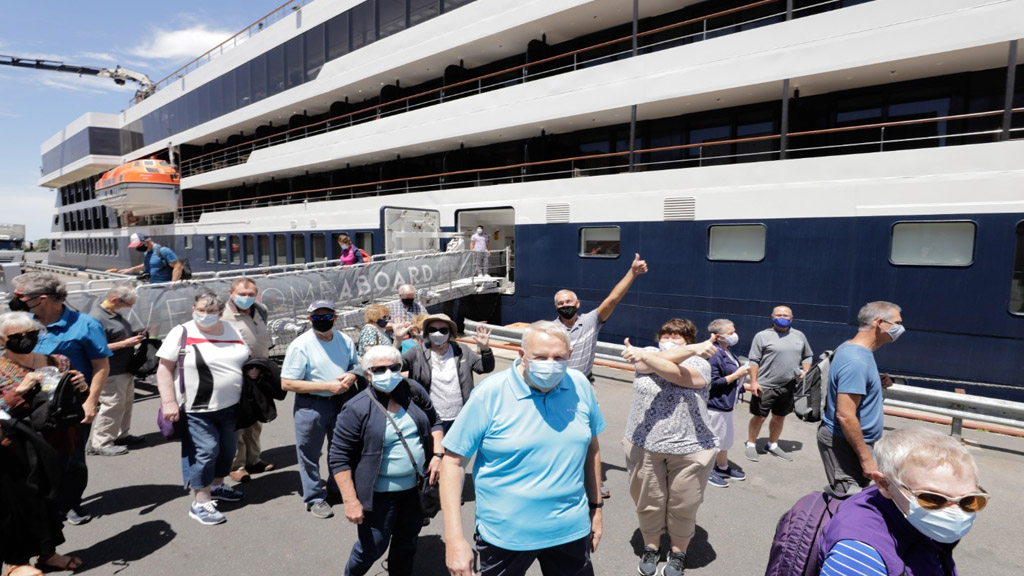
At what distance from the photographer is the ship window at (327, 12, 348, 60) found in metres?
18.3

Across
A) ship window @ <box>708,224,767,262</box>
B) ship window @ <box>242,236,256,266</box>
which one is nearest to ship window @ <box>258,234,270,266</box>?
ship window @ <box>242,236,256,266</box>

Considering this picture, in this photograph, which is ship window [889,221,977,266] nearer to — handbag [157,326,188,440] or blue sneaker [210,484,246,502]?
blue sneaker [210,484,246,502]

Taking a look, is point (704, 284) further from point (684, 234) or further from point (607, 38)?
point (607, 38)

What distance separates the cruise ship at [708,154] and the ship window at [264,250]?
0.17 meters

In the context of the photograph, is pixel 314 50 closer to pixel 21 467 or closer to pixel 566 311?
pixel 566 311

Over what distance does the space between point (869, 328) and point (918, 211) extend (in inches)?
248

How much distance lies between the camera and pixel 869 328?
334 cm

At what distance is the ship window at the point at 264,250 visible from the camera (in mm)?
Answer: 21047

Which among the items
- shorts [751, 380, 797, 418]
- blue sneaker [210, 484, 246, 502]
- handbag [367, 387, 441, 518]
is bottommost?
blue sneaker [210, 484, 246, 502]

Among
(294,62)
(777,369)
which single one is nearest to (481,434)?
(777,369)

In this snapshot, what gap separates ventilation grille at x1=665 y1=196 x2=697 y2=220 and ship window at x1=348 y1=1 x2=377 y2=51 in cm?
1316

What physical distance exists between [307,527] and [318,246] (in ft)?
52.2

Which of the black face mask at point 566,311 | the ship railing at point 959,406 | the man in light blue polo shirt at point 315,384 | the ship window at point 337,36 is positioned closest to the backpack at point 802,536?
the black face mask at point 566,311

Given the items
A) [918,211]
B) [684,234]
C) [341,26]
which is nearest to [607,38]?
[684,234]
